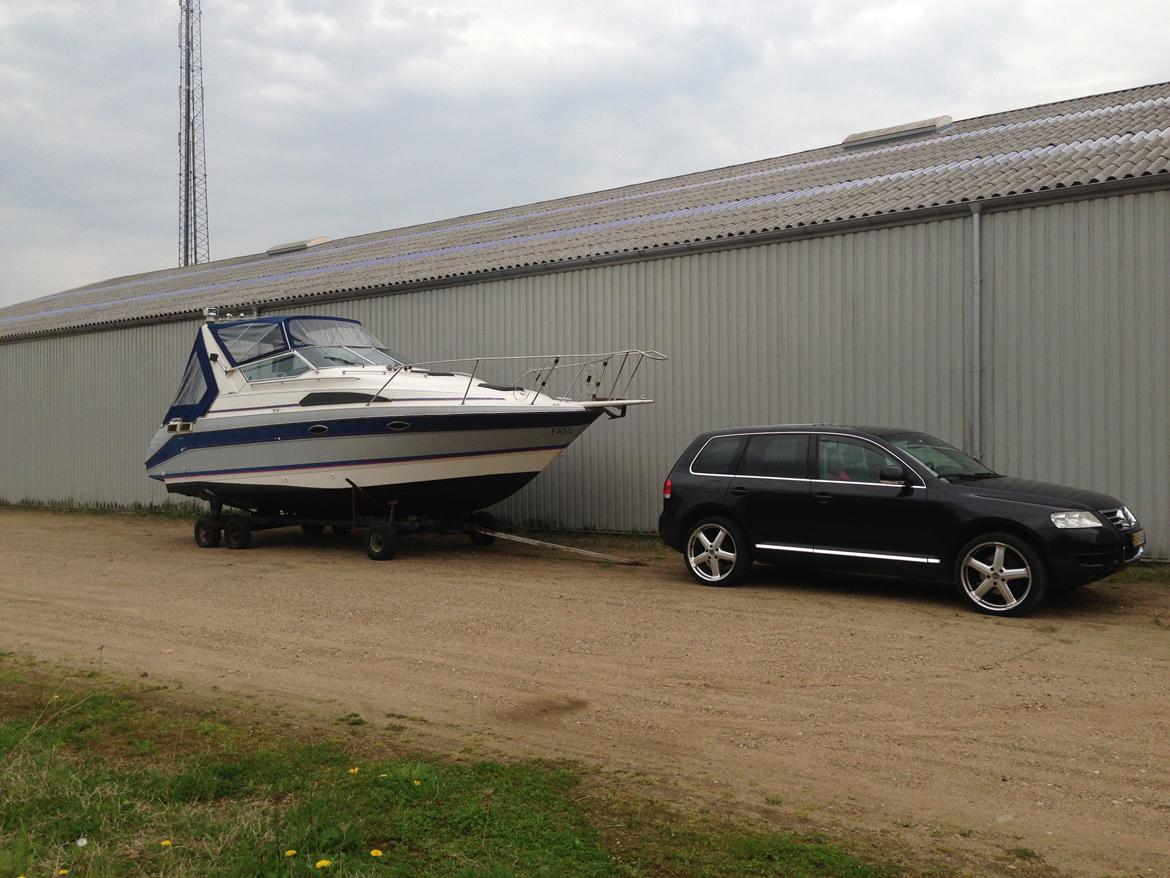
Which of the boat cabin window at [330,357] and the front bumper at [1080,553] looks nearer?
the front bumper at [1080,553]

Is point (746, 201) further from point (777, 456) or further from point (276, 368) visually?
point (276, 368)

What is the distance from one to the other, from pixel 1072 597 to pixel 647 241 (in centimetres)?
808

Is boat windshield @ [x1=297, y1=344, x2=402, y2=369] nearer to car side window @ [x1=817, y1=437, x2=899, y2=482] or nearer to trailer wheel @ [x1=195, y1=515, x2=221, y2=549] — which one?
trailer wheel @ [x1=195, y1=515, x2=221, y2=549]

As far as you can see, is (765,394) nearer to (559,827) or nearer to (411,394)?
(411,394)

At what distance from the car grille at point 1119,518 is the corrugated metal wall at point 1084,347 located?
95.8 inches

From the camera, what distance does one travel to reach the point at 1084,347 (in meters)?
11.4

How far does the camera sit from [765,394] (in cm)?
1375

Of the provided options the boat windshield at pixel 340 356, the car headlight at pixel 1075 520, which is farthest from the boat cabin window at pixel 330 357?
the car headlight at pixel 1075 520

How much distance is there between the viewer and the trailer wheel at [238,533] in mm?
14523

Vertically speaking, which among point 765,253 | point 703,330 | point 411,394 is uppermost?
point 765,253

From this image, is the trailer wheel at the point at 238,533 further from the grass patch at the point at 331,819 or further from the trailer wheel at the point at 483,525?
the grass patch at the point at 331,819

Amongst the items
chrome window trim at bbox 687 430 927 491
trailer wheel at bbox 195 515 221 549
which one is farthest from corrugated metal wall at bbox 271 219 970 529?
trailer wheel at bbox 195 515 221 549

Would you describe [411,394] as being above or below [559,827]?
above

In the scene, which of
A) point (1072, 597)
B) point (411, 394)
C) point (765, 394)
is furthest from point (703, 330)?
point (1072, 597)
